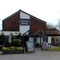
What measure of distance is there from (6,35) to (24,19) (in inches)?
228

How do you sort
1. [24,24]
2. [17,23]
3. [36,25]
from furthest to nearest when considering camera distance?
[36,25] < [17,23] < [24,24]

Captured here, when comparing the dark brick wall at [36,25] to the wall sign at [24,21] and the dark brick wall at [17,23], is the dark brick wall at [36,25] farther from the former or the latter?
the wall sign at [24,21]

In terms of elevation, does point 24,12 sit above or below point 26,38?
above

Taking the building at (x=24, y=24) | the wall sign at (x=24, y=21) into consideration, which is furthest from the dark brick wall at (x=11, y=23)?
Answer: the wall sign at (x=24, y=21)

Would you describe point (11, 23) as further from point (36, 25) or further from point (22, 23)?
point (36, 25)

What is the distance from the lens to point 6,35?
4809cm

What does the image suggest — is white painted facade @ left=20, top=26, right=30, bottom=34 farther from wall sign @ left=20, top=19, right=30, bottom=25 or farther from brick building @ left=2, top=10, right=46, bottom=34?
wall sign @ left=20, top=19, right=30, bottom=25

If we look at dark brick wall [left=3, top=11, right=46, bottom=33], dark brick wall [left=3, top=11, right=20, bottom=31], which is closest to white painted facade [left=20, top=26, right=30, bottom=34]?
dark brick wall [left=3, top=11, right=46, bottom=33]

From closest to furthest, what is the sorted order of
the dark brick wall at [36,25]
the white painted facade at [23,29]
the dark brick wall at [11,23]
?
the white painted facade at [23,29]
the dark brick wall at [36,25]
the dark brick wall at [11,23]

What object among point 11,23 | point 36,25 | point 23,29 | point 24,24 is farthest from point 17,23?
point 36,25

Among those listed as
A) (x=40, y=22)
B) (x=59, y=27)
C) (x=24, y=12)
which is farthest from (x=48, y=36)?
(x=59, y=27)

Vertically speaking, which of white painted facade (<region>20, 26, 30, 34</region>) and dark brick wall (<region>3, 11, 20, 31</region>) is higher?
dark brick wall (<region>3, 11, 20, 31</region>)

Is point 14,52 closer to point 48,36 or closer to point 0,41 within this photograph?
point 0,41

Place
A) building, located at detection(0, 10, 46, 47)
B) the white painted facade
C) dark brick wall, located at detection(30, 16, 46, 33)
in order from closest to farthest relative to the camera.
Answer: the white painted facade → building, located at detection(0, 10, 46, 47) → dark brick wall, located at detection(30, 16, 46, 33)
